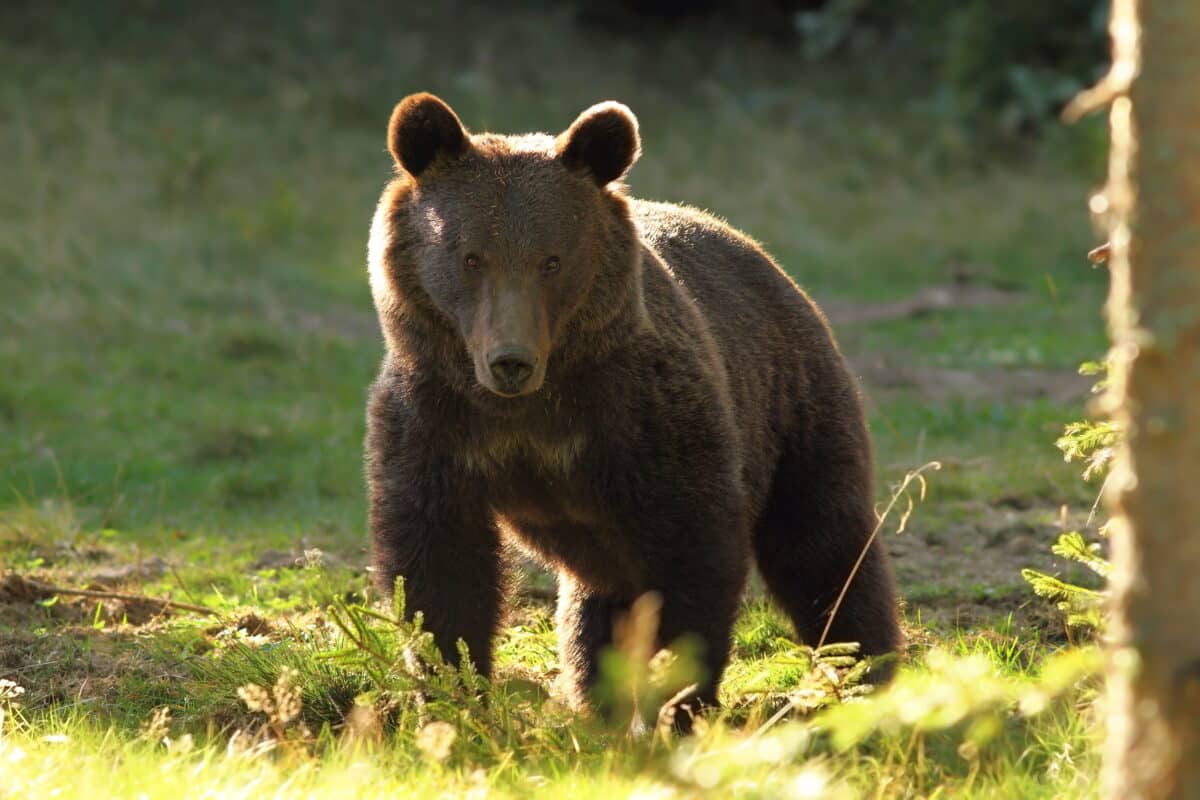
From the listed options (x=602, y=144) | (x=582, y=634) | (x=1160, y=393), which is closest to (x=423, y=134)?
(x=602, y=144)

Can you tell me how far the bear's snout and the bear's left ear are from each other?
0.83 meters

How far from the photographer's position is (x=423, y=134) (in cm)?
481

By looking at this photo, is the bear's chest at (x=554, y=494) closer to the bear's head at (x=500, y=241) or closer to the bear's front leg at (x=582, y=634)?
the bear's head at (x=500, y=241)

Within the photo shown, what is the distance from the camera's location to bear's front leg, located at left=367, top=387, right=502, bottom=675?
4.72 m

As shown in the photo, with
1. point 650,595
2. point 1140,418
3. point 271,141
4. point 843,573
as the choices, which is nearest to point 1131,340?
point 1140,418

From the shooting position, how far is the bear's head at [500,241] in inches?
181

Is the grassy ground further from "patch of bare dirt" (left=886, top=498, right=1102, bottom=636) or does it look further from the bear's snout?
the bear's snout

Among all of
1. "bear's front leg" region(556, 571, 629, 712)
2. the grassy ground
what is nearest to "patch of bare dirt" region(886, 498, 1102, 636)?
the grassy ground

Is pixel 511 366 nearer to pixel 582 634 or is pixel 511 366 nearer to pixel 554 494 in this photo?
pixel 554 494

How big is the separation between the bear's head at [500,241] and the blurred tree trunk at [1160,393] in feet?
6.58

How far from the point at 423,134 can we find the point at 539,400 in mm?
882

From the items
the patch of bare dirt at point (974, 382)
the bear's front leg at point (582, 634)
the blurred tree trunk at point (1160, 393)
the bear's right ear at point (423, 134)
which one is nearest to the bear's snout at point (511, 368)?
the bear's right ear at point (423, 134)

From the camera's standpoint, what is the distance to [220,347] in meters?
11.7

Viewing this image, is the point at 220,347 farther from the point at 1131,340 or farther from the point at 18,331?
the point at 1131,340
